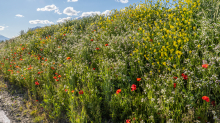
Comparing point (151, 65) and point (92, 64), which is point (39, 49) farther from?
point (151, 65)

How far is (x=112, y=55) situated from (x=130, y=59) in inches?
30.6

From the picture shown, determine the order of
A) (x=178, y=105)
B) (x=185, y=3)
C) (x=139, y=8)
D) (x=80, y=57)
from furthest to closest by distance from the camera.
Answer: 1. (x=139, y=8)
2. (x=185, y=3)
3. (x=80, y=57)
4. (x=178, y=105)

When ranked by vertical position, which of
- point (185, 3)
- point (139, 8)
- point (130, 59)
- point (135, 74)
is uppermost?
point (139, 8)

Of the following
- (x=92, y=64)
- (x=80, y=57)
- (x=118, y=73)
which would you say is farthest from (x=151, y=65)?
(x=80, y=57)

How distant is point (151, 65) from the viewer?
3604 millimetres

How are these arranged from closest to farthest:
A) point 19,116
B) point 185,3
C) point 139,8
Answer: point 19,116, point 185,3, point 139,8

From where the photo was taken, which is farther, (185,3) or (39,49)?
(39,49)

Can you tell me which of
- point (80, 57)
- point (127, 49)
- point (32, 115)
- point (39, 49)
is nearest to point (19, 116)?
point (32, 115)

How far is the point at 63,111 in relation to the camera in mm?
3318

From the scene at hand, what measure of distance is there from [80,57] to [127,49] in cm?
171

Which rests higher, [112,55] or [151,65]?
[112,55]

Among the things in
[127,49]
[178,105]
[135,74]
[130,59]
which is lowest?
[178,105]

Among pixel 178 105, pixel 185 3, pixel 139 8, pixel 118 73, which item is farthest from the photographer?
pixel 139 8

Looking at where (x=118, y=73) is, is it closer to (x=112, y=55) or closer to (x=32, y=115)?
(x=112, y=55)
